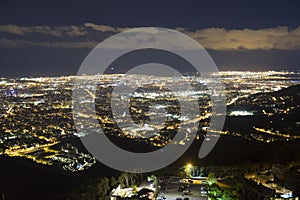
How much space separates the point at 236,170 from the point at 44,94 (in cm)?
2152

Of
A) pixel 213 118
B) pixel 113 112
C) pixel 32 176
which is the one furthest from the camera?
pixel 113 112

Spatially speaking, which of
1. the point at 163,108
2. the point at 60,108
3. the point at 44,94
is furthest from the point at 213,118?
the point at 44,94

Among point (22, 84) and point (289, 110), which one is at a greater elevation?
point (22, 84)

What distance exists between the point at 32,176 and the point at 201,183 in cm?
465

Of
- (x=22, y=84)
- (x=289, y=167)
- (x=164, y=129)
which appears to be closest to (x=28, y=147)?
(x=164, y=129)

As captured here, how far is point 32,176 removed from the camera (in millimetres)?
8844

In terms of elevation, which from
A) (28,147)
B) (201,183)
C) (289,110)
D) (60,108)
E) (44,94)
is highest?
(44,94)

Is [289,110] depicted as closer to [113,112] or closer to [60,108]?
[113,112]

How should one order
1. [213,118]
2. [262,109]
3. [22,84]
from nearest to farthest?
[213,118]
[262,109]
[22,84]

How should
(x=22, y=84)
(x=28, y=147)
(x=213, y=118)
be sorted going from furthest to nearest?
(x=22, y=84)
(x=213, y=118)
(x=28, y=147)

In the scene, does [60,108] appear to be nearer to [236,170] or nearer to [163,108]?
[163,108]

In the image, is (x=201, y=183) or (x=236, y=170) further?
(x=236, y=170)

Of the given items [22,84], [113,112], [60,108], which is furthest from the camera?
[22,84]

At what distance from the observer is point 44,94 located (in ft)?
85.9
